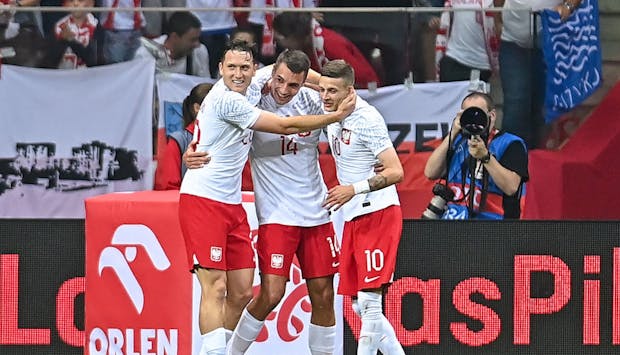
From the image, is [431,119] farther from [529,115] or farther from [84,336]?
[84,336]

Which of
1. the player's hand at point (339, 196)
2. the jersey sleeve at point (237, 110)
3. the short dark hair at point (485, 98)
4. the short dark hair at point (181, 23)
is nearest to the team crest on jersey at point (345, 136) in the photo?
the player's hand at point (339, 196)

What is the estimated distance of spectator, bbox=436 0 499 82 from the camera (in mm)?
11891

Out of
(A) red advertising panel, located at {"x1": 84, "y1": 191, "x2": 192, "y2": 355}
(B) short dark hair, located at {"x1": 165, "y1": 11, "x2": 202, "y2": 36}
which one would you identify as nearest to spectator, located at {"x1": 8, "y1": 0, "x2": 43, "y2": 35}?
(B) short dark hair, located at {"x1": 165, "y1": 11, "x2": 202, "y2": 36}

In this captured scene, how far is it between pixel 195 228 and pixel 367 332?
1260 mm

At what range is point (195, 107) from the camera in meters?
11.6

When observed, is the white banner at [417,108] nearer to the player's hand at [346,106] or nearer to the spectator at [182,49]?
the spectator at [182,49]

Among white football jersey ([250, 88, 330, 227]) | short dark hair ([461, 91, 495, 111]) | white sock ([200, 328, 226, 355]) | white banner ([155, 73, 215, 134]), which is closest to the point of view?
white sock ([200, 328, 226, 355])

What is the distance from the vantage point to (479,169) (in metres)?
11.3

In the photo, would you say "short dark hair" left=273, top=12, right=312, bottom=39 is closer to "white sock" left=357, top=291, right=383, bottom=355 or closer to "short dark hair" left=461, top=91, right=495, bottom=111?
"short dark hair" left=461, top=91, right=495, bottom=111

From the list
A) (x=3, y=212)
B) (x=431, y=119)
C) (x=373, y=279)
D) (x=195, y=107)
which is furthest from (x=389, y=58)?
(x=3, y=212)

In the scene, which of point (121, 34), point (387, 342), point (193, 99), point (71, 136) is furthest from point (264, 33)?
point (387, 342)

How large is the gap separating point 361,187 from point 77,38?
2.93m

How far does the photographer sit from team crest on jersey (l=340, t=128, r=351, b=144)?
3.40ft

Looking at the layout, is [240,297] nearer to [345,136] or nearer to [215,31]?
[345,136]
